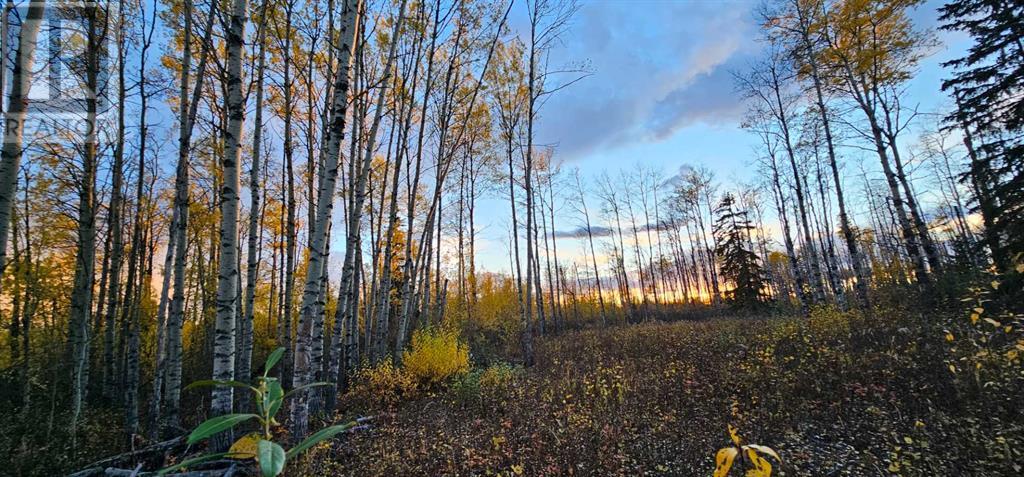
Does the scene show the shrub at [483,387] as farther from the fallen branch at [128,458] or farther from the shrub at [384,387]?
the fallen branch at [128,458]

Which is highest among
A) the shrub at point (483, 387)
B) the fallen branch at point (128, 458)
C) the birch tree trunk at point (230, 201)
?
the birch tree trunk at point (230, 201)

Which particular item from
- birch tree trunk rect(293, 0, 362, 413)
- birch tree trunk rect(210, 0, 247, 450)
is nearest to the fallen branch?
birch tree trunk rect(210, 0, 247, 450)

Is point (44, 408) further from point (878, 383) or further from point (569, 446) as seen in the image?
point (878, 383)

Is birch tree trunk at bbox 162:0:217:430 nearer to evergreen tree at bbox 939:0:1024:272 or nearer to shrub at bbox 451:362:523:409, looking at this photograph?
shrub at bbox 451:362:523:409

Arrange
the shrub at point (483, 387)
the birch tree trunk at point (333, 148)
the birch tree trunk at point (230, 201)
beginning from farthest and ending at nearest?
1. the shrub at point (483, 387)
2. the birch tree trunk at point (333, 148)
3. the birch tree trunk at point (230, 201)

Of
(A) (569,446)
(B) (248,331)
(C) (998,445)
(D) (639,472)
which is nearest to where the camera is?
(C) (998,445)

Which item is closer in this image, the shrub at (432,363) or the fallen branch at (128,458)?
the fallen branch at (128,458)

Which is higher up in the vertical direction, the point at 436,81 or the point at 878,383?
the point at 436,81

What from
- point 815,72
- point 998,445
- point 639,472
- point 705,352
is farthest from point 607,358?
point 815,72

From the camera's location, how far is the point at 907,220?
1015cm

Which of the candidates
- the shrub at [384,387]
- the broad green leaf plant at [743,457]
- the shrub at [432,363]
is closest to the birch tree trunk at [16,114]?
the shrub at [384,387]

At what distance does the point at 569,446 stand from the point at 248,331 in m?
5.21

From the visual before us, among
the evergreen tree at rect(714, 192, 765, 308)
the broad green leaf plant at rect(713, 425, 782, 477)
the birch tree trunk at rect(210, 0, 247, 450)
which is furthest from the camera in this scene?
the evergreen tree at rect(714, 192, 765, 308)

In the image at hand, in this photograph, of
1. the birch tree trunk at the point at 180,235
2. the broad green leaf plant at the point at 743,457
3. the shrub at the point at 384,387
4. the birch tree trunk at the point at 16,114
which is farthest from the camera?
the shrub at the point at 384,387
